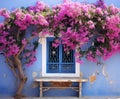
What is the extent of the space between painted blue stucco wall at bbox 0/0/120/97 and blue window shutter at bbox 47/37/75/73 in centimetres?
34

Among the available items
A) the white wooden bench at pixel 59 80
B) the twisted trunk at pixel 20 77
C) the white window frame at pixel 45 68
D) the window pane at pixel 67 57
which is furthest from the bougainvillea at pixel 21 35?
the window pane at pixel 67 57

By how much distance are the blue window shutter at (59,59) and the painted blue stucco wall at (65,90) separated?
34cm

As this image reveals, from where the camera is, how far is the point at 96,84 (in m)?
12.3

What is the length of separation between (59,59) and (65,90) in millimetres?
1020

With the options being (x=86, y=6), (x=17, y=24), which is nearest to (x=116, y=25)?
(x=86, y=6)

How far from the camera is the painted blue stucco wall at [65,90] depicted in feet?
40.0

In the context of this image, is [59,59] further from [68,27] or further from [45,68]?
[68,27]

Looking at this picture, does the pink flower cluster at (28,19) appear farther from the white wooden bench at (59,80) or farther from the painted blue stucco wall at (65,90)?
the white wooden bench at (59,80)

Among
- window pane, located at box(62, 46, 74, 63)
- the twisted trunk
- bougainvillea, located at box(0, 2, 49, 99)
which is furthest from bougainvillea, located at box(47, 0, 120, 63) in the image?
the twisted trunk

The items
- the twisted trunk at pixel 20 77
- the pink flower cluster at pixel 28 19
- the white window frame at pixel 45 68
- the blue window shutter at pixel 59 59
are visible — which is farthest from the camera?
the blue window shutter at pixel 59 59

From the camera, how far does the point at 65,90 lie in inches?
482

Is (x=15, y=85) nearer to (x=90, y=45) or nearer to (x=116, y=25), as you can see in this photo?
(x=90, y=45)

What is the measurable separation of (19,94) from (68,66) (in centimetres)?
182

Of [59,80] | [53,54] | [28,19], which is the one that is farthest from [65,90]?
[28,19]
